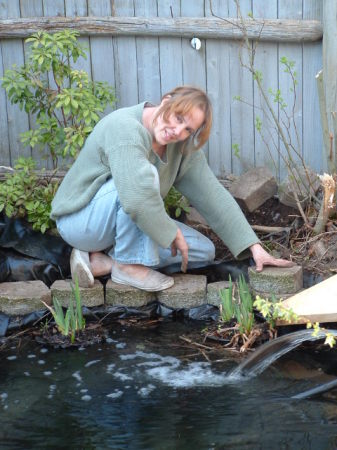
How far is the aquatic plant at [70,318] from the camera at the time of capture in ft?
14.2

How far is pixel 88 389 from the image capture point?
388 cm

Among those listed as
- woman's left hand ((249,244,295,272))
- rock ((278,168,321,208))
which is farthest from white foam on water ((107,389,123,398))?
rock ((278,168,321,208))

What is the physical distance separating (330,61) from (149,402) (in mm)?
2716

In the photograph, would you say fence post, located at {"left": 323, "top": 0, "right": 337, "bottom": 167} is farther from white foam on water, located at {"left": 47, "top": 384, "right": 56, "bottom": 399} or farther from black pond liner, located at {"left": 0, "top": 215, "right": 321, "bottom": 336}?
white foam on water, located at {"left": 47, "top": 384, "right": 56, "bottom": 399}

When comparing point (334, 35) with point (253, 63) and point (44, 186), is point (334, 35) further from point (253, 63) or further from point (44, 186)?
point (44, 186)

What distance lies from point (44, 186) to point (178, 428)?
264 centimetres

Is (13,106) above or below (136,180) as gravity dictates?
above

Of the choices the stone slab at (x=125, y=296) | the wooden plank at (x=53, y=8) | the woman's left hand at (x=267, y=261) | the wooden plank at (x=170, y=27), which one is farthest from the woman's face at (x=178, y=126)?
the wooden plank at (x=53, y=8)

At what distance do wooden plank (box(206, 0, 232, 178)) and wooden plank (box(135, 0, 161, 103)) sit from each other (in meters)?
0.37

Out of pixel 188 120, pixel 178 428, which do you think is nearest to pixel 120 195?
pixel 188 120

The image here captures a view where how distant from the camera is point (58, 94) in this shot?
5305 millimetres

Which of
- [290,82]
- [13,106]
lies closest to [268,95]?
[290,82]

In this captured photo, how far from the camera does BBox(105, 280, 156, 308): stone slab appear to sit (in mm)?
4699

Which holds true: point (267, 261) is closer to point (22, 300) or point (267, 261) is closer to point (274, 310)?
point (274, 310)
